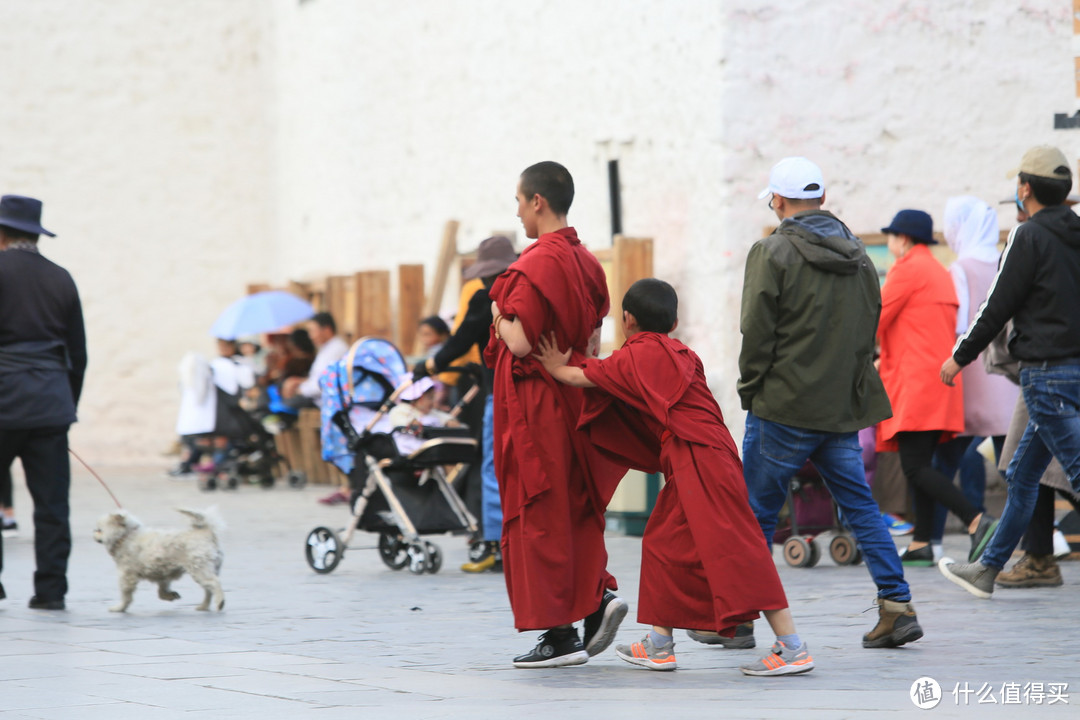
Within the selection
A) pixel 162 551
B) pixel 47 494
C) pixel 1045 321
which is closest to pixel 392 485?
pixel 162 551

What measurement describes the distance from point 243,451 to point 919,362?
9065 millimetres

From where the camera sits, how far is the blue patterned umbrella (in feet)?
52.7

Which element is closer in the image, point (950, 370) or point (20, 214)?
point (950, 370)

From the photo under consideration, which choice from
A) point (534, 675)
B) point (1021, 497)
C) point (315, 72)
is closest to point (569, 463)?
point (534, 675)

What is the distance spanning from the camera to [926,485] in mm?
8578

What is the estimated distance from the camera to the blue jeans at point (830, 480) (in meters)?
6.02

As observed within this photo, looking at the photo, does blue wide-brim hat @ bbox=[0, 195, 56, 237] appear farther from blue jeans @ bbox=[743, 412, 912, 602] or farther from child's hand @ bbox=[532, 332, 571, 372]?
blue jeans @ bbox=[743, 412, 912, 602]

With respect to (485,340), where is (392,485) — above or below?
below

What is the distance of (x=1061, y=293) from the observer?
684 cm

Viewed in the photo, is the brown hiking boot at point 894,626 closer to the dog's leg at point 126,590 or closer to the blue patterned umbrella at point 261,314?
the dog's leg at point 126,590

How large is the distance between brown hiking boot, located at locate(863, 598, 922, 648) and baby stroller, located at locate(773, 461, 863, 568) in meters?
2.89

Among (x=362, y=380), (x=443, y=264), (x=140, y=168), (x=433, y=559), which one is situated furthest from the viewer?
(x=140, y=168)

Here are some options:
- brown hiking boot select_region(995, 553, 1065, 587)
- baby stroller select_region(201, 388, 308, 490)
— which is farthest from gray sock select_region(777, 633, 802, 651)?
baby stroller select_region(201, 388, 308, 490)

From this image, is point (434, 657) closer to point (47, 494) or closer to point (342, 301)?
point (47, 494)
